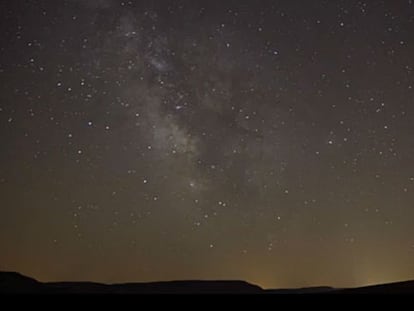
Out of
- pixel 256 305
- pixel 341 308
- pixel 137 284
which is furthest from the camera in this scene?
pixel 137 284

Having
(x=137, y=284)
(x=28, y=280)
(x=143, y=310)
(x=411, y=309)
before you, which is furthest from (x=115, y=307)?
(x=137, y=284)

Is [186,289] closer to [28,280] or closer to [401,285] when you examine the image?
[28,280]

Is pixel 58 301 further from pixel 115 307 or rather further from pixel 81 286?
pixel 81 286

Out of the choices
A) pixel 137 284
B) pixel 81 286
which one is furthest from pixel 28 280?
pixel 137 284

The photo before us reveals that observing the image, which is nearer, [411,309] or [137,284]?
[411,309]

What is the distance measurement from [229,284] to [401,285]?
7475 cm

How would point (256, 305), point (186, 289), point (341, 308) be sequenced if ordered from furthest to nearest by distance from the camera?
point (186, 289), point (256, 305), point (341, 308)

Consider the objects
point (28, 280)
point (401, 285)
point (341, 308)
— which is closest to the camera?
point (341, 308)

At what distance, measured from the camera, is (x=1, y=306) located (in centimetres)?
897

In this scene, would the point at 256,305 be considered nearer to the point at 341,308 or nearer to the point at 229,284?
the point at 341,308

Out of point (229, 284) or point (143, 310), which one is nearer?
point (143, 310)

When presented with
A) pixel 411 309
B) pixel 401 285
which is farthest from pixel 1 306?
pixel 401 285

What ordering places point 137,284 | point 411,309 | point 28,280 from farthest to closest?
point 137,284, point 28,280, point 411,309

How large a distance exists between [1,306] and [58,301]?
4.41ft
